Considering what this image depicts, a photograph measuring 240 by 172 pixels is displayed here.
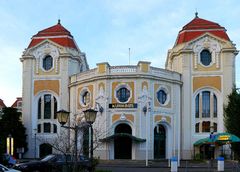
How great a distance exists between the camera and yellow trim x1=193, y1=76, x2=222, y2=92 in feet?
197

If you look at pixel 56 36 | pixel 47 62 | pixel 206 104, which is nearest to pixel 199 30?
pixel 206 104

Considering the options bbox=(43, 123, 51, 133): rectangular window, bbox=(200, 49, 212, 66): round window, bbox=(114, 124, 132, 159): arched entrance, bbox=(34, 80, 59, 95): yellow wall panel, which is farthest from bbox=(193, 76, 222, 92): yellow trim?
bbox=(43, 123, 51, 133): rectangular window

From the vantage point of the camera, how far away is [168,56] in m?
66.9

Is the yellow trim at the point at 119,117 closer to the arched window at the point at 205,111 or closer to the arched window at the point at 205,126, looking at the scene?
the arched window at the point at 205,111

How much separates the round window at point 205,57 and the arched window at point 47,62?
19.8 meters

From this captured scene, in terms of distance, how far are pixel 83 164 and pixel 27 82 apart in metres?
40.0

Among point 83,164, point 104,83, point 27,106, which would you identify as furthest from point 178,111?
point 83,164

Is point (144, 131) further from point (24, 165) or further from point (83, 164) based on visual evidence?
point (83, 164)

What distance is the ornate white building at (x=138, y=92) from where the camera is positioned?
183ft

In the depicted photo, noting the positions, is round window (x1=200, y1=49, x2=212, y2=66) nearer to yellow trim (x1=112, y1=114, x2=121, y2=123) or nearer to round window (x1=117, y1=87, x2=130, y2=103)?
round window (x1=117, y1=87, x2=130, y2=103)

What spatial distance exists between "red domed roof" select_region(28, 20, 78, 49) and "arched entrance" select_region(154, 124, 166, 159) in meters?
17.2

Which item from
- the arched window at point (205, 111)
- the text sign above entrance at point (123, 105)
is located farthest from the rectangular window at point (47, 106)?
the arched window at point (205, 111)

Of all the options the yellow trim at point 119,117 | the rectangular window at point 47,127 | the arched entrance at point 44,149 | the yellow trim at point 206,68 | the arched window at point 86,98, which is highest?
the yellow trim at point 206,68

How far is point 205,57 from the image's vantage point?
6138 centimetres
